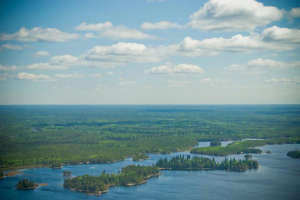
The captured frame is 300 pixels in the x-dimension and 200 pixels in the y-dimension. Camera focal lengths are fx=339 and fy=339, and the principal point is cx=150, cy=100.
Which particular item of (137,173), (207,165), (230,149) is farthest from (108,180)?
(230,149)

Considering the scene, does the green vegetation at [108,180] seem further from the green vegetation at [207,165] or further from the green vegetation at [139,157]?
the green vegetation at [139,157]

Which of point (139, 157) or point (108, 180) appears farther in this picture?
point (139, 157)

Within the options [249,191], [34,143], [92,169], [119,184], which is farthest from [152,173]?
[34,143]

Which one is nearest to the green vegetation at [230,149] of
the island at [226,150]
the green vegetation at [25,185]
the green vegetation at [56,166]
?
the island at [226,150]

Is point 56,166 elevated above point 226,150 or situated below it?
below

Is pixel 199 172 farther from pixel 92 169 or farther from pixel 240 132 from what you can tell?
pixel 240 132

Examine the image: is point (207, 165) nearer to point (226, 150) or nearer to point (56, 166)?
point (226, 150)

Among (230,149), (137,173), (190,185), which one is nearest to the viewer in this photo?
(190,185)
